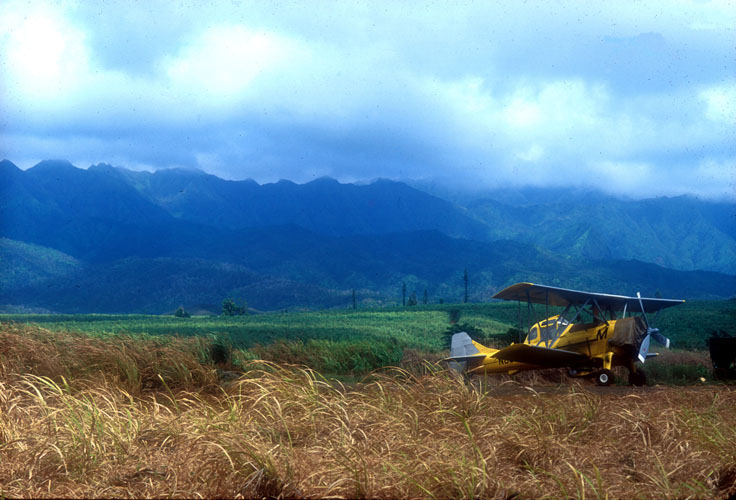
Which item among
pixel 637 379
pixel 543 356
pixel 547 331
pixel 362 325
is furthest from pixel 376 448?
pixel 362 325

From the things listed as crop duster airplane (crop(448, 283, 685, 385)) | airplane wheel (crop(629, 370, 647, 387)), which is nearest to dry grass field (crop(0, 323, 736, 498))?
crop duster airplane (crop(448, 283, 685, 385))

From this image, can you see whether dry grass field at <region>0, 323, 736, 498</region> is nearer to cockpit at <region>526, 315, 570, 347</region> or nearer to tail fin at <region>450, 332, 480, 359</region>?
cockpit at <region>526, 315, 570, 347</region>

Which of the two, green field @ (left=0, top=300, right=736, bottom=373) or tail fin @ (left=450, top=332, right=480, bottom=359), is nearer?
tail fin @ (left=450, top=332, right=480, bottom=359)

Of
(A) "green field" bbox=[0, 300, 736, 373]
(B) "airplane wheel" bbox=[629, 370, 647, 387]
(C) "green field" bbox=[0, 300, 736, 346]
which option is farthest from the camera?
(C) "green field" bbox=[0, 300, 736, 346]

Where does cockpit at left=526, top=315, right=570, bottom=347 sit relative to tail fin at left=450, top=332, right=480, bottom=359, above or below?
above

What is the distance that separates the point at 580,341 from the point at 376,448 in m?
9.53

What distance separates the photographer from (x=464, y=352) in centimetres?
1569

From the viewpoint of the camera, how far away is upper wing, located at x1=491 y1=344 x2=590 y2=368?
45.4ft

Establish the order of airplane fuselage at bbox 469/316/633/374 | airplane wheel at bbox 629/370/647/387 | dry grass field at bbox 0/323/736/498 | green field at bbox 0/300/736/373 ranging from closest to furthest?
dry grass field at bbox 0/323/736/498 → airplane fuselage at bbox 469/316/633/374 → airplane wheel at bbox 629/370/647/387 → green field at bbox 0/300/736/373

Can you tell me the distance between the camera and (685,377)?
14891 mm

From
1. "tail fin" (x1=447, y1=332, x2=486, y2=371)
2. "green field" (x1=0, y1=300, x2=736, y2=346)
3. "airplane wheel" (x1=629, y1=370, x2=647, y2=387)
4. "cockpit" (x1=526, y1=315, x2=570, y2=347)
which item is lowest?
"green field" (x1=0, y1=300, x2=736, y2=346)

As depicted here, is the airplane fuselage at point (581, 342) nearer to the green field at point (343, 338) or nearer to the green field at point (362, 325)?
the green field at point (343, 338)

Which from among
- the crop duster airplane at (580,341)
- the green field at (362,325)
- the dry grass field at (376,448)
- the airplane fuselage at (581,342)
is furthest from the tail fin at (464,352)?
the dry grass field at (376,448)

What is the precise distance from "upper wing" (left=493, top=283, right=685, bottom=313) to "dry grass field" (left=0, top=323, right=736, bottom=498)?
19.7 feet
